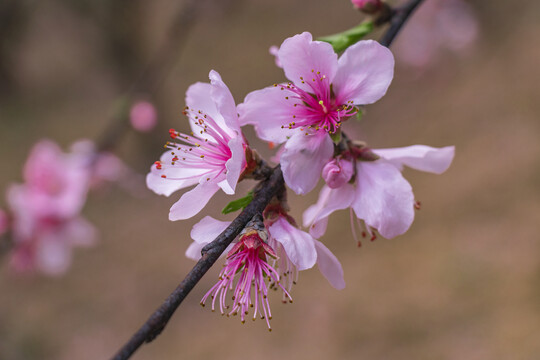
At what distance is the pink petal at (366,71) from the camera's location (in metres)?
0.54

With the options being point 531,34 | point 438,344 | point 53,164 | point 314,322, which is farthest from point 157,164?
point 531,34

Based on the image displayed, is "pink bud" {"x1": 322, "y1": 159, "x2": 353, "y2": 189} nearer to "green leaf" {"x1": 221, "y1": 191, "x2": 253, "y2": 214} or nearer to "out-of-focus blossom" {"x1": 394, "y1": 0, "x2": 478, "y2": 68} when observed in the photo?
"green leaf" {"x1": 221, "y1": 191, "x2": 253, "y2": 214}

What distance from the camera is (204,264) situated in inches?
18.3

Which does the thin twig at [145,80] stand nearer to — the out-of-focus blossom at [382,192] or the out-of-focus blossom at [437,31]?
the out-of-focus blossom at [382,192]

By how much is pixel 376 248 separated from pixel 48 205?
1771 mm

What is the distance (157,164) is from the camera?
619 millimetres

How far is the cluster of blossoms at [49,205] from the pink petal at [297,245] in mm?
1198

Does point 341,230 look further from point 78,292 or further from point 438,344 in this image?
point 78,292

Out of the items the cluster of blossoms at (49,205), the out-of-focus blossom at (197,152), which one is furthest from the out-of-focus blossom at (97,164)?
the out-of-focus blossom at (197,152)

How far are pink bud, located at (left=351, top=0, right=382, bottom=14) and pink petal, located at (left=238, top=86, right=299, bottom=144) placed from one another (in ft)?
0.79

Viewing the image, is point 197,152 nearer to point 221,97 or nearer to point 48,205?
point 221,97

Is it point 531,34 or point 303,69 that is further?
point 531,34

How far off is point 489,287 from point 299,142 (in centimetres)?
187

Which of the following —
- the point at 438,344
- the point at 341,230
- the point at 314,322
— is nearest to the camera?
the point at 438,344
